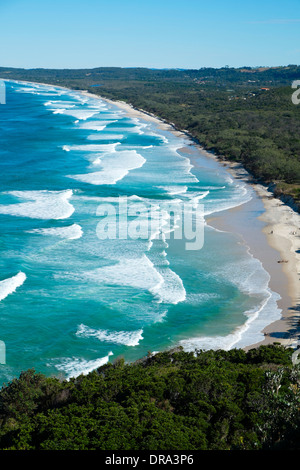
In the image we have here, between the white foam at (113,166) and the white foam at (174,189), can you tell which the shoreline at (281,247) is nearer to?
the white foam at (174,189)

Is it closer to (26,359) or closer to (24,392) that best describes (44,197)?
(26,359)

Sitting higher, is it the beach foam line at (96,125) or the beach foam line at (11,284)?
the beach foam line at (96,125)

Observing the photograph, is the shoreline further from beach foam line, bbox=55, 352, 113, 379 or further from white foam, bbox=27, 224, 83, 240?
white foam, bbox=27, 224, 83, 240

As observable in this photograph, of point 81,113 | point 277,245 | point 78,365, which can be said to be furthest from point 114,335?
point 81,113

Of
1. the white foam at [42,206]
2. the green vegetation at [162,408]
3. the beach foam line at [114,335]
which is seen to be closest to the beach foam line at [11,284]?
the beach foam line at [114,335]

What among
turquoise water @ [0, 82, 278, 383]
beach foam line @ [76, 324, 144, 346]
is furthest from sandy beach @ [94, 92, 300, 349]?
beach foam line @ [76, 324, 144, 346]

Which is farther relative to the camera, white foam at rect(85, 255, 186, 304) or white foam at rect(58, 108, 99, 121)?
white foam at rect(58, 108, 99, 121)

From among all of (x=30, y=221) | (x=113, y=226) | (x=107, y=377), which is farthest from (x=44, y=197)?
(x=107, y=377)

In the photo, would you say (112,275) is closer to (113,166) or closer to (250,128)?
(113,166)
